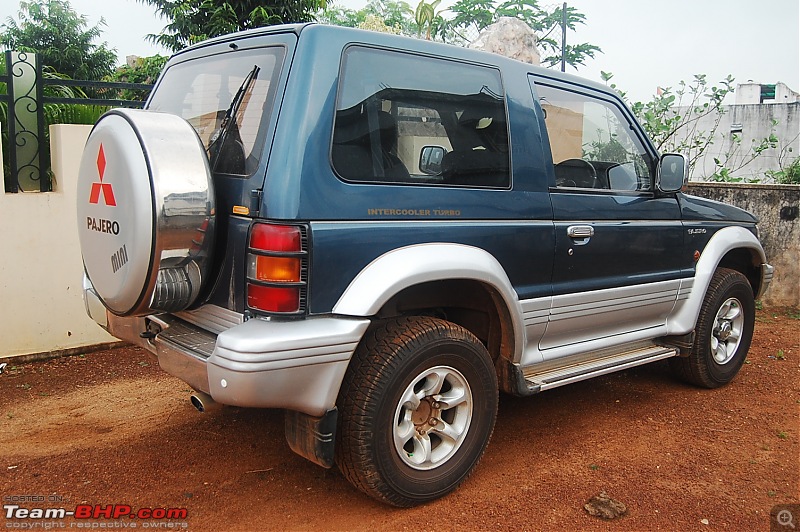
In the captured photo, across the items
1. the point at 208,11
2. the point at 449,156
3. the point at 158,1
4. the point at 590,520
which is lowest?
the point at 590,520

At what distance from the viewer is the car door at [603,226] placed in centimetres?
361

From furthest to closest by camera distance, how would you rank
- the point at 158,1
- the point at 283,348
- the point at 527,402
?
the point at 158,1
the point at 527,402
the point at 283,348

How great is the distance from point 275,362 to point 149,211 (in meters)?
0.72

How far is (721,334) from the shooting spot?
484 cm

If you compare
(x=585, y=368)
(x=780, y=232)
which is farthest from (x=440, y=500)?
(x=780, y=232)

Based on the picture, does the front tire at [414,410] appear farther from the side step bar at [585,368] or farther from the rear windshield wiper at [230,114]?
the rear windshield wiper at [230,114]

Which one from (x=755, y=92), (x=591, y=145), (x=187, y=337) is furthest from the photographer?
(x=755, y=92)

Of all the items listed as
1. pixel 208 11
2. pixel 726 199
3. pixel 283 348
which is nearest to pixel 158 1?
pixel 208 11

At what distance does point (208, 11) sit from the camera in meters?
8.99

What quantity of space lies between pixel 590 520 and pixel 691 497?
0.58 metres

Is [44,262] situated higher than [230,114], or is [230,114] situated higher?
[230,114]

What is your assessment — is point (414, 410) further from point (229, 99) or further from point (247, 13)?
point (247, 13)

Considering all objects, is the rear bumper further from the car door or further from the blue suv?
the car door

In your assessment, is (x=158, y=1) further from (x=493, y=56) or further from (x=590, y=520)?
(x=590, y=520)
